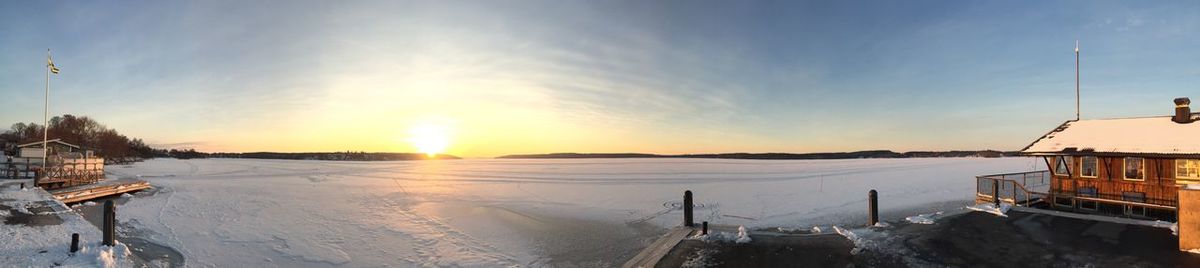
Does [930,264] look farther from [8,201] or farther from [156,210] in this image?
[8,201]

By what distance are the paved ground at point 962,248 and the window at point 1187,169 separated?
13.4 ft

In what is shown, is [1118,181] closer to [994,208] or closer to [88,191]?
[994,208]

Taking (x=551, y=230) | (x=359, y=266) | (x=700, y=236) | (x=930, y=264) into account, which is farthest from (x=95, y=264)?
(x=930, y=264)

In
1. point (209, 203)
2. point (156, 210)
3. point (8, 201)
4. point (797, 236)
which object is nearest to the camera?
point (797, 236)

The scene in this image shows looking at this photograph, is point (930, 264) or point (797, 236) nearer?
point (930, 264)

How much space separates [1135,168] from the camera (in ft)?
46.7

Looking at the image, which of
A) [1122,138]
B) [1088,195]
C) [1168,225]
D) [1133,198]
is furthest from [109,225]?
[1122,138]

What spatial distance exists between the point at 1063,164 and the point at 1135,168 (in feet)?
5.67

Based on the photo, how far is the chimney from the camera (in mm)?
14914

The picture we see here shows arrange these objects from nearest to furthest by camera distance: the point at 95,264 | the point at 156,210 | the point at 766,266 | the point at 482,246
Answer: the point at 766,266 < the point at 95,264 < the point at 482,246 < the point at 156,210

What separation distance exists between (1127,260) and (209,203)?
29.3 meters

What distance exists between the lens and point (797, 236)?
10500mm

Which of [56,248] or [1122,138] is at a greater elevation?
[1122,138]

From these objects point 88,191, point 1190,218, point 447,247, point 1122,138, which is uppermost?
point 1122,138
